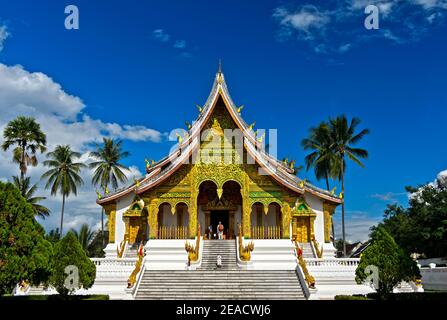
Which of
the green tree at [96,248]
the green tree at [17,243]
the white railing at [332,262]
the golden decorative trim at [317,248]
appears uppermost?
the green tree at [17,243]

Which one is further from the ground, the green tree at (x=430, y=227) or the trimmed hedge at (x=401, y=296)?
the green tree at (x=430, y=227)

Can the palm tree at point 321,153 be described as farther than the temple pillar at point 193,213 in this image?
Yes

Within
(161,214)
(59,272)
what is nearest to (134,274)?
(59,272)

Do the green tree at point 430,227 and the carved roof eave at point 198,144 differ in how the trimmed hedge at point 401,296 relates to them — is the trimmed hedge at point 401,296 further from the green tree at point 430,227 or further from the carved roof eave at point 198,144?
the green tree at point 430,227

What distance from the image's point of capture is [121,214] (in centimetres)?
2495

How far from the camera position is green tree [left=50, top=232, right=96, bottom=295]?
15.1 m

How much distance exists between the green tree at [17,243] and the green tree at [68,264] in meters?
1.51

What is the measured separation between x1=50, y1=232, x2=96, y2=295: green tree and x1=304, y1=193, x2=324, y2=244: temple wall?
1242 cm

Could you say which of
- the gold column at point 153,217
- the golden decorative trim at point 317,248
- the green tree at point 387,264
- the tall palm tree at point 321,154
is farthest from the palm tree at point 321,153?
the green tree at point 387,264

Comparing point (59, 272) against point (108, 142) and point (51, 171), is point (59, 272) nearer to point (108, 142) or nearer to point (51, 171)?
point (51, 171)

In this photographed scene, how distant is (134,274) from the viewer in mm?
17188

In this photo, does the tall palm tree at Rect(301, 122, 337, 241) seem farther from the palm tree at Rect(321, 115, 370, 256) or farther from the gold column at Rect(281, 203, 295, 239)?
the gold column at Rect(281, 203, 295, 239)

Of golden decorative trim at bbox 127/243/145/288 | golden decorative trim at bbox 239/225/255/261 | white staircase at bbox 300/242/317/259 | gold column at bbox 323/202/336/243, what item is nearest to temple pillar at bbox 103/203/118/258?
golden decorative trim at bbox 127/243/145/288

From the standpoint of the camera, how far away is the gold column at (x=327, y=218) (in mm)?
23969
